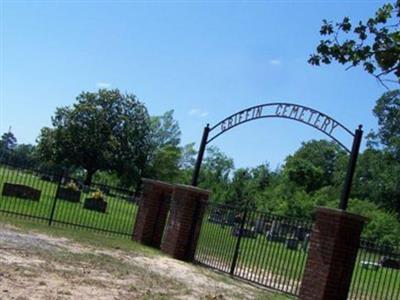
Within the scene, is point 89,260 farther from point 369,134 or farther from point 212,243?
A: point 369,134

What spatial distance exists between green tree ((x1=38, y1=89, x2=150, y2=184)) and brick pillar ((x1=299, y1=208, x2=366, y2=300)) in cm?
5291

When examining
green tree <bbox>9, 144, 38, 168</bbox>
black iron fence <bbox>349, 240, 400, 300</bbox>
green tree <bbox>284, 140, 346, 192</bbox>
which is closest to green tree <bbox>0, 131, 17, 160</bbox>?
green tree <bbox>9, 144, 38, 168</bbox>

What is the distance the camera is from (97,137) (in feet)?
207

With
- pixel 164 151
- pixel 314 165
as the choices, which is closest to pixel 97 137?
pixel 164 151

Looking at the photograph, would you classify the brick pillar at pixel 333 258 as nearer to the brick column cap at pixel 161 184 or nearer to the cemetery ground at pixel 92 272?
the cemetery ground at pixel 92 272

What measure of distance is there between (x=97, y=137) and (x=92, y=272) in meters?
54.5

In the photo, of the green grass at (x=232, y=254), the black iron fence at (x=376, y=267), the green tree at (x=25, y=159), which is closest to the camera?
the black iron fence at (x=376, y=267)

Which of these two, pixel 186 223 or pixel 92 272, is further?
pixel 186 223

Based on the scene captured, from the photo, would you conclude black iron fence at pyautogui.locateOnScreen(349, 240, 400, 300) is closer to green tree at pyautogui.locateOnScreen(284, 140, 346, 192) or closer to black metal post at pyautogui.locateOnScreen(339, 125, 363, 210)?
black metal post at pyautogui.locateOnScreen(339, 125, 363, 210)

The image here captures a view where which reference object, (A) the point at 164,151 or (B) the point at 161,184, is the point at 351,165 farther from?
(A) the point at 164,151

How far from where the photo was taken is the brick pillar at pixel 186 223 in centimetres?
1448

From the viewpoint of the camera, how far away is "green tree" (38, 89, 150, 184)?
6300 centimetres

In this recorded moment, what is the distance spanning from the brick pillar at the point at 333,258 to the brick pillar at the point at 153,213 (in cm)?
591

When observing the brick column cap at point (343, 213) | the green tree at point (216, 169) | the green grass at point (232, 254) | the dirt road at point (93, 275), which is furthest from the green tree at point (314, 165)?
the brick column cap at point (343, 213)
